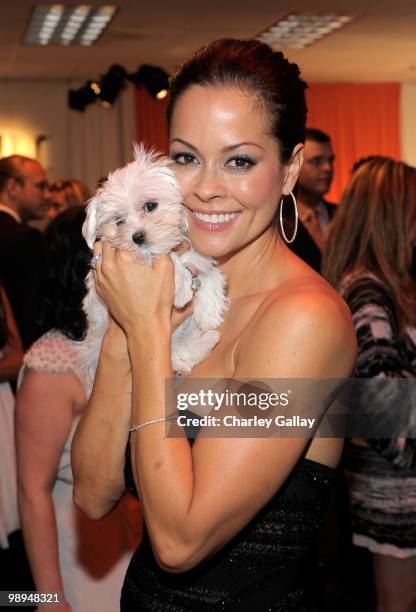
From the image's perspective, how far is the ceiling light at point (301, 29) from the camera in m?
8.31

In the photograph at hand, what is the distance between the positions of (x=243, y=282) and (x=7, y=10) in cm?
659

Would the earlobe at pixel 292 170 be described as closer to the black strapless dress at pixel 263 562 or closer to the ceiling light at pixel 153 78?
the black strapless dress at pixel 263 562

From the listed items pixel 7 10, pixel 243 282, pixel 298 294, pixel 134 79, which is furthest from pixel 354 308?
pixel 134 79

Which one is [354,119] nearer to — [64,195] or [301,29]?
[301,29]

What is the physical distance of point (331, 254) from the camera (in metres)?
3.08

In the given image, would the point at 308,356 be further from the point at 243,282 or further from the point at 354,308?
the point at 354,308

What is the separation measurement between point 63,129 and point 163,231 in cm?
1033

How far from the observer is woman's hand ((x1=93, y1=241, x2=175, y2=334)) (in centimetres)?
157

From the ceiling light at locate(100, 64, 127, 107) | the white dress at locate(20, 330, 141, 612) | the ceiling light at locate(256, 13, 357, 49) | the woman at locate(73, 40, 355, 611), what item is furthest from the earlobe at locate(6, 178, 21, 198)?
the ceiling light at locate(100, 64, 127, 107)

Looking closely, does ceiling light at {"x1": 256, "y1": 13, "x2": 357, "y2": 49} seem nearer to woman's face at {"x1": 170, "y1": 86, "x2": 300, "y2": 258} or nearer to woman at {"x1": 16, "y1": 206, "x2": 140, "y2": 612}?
woman at {"x1": 16, "y1": 206, "x2": 140, "y2": 612}

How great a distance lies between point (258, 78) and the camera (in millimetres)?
1604

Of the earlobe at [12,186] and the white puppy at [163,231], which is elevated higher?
the white puppy at [163,231]

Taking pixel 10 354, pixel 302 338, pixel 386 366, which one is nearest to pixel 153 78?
pixel 10 354

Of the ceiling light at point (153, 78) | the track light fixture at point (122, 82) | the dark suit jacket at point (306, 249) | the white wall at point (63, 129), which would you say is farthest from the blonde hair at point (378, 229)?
the white wall at point (63, 129)
